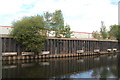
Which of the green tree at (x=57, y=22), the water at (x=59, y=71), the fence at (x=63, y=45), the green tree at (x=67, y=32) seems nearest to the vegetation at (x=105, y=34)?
the fence at (x=63, y=45)

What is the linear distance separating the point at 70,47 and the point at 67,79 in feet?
54.2

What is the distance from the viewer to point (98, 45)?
3291cm

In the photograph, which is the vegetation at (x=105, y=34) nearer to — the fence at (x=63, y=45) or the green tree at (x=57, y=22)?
the fence at (x=63, y=45)

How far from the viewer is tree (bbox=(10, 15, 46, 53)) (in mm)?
20234

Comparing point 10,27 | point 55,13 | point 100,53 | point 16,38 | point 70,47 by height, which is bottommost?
point 100,53

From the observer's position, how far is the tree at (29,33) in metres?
20.2

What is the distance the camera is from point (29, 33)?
2045 cm

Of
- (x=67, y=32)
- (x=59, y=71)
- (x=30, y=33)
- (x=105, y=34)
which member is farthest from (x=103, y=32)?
(x=59, y=71)

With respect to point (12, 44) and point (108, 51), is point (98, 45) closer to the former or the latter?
point (108, 51)

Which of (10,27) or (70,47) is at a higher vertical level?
(10,27)

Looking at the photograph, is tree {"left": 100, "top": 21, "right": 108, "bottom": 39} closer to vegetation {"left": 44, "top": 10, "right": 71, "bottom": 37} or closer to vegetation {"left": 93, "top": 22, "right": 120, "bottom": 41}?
vegetation {"left": 93, "top": 22, "right": 120, "bottom": 41}

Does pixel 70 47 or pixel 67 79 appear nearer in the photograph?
pixel 67 79

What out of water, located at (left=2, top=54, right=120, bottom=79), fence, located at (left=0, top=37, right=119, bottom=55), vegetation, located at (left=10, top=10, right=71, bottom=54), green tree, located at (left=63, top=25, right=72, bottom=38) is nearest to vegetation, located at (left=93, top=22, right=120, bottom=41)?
fence, located at (left=0, top=37, right=119, bottom=55)

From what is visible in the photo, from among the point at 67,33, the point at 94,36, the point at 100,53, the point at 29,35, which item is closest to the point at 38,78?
the point at 29,35
